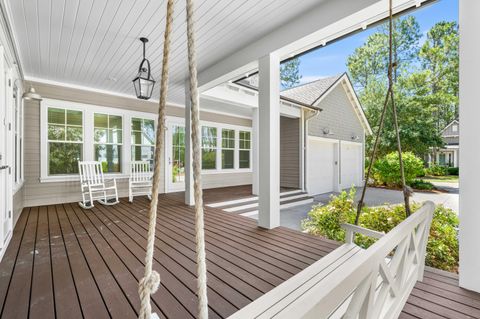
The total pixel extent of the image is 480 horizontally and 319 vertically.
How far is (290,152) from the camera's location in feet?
24.0

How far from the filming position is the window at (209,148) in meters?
7.35

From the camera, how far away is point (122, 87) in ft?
16.7

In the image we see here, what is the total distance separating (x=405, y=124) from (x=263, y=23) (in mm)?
10130

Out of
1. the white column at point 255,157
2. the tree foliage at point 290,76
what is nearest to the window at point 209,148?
the white column at point 255,157

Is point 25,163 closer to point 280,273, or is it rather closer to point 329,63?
point 280,273

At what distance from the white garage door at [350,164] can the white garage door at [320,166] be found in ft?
1.97

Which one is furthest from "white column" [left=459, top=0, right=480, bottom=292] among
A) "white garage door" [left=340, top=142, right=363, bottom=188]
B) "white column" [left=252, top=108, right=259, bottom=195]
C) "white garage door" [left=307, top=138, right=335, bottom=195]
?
"white garage door" [left=340, top=142, right=363, bottom=188]

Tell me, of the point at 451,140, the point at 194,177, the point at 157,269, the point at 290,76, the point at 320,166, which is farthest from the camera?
the point at 290,76

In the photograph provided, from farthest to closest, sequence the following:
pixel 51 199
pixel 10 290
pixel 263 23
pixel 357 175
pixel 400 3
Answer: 1. pixel 357 175
2. pixel 51 199
3. pixel 263 23
4. pixel 400 3
5. pixel 10 290

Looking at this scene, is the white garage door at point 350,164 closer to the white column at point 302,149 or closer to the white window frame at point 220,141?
the white column at point 302,149

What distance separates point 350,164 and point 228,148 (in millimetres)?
5075

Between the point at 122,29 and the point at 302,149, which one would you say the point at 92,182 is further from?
the point at 302,149

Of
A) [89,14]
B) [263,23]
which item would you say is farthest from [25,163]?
[263,23]

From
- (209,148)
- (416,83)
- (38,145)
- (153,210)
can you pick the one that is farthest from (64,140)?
(416,83)
